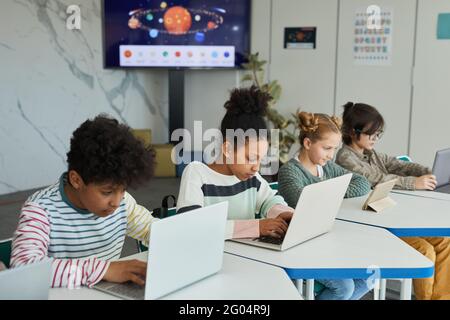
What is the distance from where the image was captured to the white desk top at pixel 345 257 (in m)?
1.79

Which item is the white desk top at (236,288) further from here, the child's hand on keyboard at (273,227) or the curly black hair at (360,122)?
the curly black hair at (360,122)

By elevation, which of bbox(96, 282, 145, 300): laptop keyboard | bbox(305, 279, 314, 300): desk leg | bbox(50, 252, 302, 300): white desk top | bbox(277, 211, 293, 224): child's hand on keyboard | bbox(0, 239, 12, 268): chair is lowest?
bbox(305, 279, 314, 300): desk leg

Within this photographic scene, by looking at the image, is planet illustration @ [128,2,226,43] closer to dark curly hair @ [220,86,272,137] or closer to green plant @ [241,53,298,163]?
green plant @ [241,53,298,163]

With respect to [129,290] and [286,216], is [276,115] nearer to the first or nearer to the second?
[286,216]

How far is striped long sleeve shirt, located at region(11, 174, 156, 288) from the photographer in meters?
1.57

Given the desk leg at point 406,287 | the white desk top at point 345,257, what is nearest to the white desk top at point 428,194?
the white desk top at point 345,257

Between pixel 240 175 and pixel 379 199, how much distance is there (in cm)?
74

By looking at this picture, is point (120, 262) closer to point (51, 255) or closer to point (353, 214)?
point (51, 255)

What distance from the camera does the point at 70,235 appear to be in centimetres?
175

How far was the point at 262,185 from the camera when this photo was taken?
243cm

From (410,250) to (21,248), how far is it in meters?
1.21

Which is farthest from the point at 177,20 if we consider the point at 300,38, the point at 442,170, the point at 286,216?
the point at 286,216

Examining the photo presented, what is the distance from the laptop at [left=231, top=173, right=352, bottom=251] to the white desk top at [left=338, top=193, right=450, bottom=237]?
324mm

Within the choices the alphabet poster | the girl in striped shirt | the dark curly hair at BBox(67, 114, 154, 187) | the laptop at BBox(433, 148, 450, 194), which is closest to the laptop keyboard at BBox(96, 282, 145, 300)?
the dark curly hair at BBox(67, 114, 154, 187)
